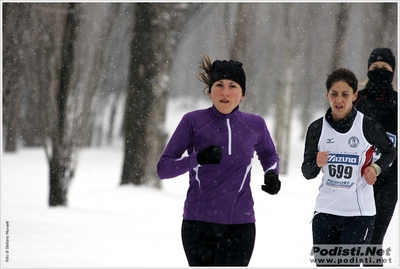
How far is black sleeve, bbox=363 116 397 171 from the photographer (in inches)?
186

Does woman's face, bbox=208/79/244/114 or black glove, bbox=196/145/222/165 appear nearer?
black glove, bbox=196/145/222/165

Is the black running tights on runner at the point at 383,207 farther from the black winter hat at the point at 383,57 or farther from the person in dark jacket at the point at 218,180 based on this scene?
the person in dark jacket at the point at 218,180

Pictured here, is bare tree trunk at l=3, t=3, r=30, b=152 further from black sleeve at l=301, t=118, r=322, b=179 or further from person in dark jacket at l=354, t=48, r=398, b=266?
black sleeve at l=301, t=118, r=322, b=179

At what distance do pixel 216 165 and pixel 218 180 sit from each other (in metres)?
0.09

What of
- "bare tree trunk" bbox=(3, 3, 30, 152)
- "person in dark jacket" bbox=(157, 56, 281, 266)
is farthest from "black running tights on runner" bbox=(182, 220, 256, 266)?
"bare tree trunk" bbox=(3, 3, 30, 152)

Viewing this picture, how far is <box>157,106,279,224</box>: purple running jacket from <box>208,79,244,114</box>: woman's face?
0.04 metres

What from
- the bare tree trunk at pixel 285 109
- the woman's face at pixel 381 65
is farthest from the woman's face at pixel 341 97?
the bare tree trunk at pixel 285 109

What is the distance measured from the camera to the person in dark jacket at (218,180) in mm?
4035

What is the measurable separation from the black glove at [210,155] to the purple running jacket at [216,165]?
70 mm

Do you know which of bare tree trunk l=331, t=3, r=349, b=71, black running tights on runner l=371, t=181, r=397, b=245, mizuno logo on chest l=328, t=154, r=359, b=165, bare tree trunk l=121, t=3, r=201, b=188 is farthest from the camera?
bare tree trunk l=331, t=3, r=349, b=71

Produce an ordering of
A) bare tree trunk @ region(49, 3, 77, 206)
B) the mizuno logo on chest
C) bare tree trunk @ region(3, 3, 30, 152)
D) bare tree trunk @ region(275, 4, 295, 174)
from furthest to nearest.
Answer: bare tree trunk @ region(275, 4, 295, 174)
bare tree trunk @ region(3, 3, 30, 152)
bare tree trunk @ region(49, 3, 77, 206)
the mizuno logo on chest

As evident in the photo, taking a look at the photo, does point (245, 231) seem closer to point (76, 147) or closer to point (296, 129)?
point (76, 147)

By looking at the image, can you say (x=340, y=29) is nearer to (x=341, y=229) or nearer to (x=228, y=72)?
(x=341, y=229)

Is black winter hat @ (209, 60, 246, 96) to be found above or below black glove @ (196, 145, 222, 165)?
above
